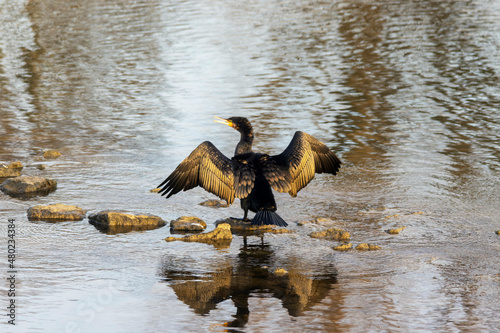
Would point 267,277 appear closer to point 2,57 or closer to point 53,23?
point 2,57

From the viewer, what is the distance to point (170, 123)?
1293cm

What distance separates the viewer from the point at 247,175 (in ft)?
24.7

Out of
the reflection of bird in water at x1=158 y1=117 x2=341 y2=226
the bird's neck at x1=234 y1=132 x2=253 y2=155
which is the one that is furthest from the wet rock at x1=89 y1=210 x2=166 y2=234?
the bird's neck at x1=234 y1=132 x2=253 y2=155

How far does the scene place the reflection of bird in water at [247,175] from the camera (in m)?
7.46

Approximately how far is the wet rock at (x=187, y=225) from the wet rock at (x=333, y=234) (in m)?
1.13

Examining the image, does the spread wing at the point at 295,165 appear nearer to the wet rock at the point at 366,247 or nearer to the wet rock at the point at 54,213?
the wet rock at the point at 366,247

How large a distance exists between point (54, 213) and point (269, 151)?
378cm

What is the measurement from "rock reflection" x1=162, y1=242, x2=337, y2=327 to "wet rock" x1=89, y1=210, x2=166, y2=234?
115 centimetres

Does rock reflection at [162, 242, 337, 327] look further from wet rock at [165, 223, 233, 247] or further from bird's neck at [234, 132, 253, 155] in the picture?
bird's neck at [234, 132, 253, 155]

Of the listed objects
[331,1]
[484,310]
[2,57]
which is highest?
[331,1]

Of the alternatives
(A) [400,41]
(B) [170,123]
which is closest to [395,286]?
(B) [170,123]

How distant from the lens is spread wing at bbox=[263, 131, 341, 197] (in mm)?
7632

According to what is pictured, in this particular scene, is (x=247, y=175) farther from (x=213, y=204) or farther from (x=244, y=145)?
(x=213, y=204)

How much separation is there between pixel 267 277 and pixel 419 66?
12.1 meters
